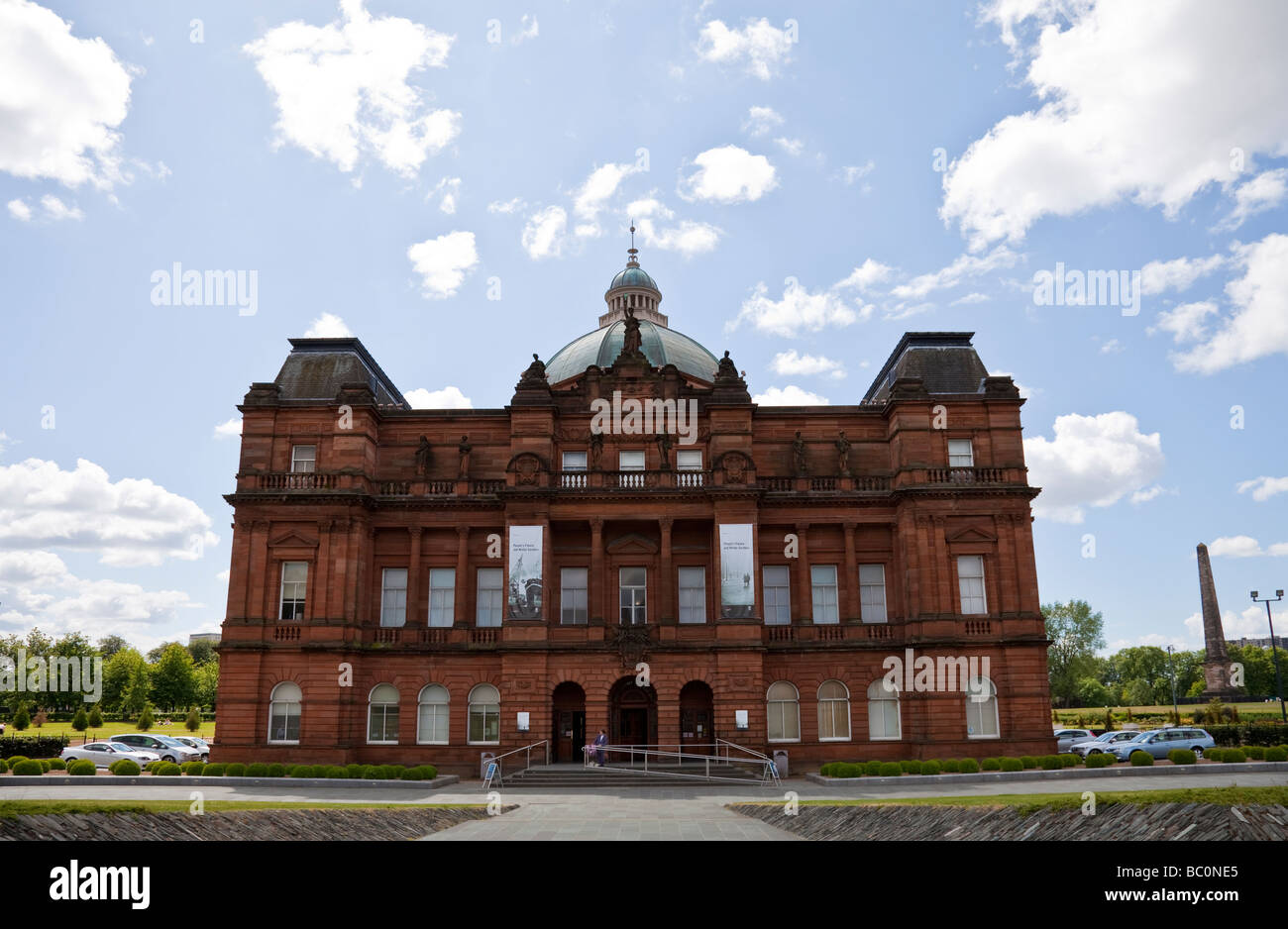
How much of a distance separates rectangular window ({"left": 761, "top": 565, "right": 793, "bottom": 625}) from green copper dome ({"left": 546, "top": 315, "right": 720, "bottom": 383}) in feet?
47.2

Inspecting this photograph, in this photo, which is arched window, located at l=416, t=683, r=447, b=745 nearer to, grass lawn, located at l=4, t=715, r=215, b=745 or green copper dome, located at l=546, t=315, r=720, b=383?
green copper dome, located at l=546, t=315, r=720, b=383

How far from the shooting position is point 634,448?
45000 mm

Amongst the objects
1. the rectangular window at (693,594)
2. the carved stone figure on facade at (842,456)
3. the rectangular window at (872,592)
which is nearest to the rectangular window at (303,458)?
the rectangular window at (693,594)

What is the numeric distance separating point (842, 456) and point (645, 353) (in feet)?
50.5

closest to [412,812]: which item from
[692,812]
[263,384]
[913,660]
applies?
[692,812]

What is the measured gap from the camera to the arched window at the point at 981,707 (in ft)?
134

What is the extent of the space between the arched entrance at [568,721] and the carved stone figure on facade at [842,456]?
16688mm

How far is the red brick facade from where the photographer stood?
40438 mm

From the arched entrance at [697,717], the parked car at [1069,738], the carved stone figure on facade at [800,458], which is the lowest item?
the parked car at [1069,738]

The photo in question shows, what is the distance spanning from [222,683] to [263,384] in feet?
48.2

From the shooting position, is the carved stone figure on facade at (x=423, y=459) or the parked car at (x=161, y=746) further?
the carved stone figure on facade at (x=423, y=459)

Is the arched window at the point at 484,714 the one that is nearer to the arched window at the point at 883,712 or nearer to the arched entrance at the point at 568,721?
the arched entrance at the point at 568,721
